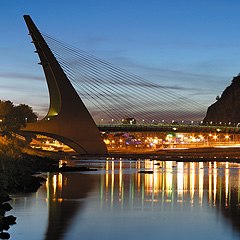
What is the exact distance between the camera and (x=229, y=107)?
152 metres

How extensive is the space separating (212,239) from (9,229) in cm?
667

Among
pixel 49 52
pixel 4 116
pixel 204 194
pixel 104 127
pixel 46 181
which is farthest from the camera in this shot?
pixel 104 127

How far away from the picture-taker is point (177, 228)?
61.1ft

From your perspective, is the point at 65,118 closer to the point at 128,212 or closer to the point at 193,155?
the point at 193,155

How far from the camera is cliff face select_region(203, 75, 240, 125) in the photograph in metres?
150

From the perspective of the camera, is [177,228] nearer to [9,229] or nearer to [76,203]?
[9,229]

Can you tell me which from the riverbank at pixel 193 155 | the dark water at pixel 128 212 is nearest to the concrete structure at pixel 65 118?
the riverbank at pixel 193 155

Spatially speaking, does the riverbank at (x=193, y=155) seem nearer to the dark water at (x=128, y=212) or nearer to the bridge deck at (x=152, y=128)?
the bridge deck at (x=152, y=128)

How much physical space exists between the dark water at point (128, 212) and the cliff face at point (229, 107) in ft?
389

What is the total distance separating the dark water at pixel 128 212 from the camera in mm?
17641

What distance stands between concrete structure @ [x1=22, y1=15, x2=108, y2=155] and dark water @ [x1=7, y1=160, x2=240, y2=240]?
4398 centimetres

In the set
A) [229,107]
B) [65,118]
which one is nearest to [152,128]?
[65,118]

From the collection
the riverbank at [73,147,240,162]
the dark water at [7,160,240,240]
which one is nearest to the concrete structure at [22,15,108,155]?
the riverbank at [73,147,240,162]

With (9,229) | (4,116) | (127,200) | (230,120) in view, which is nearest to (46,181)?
(127,200)
